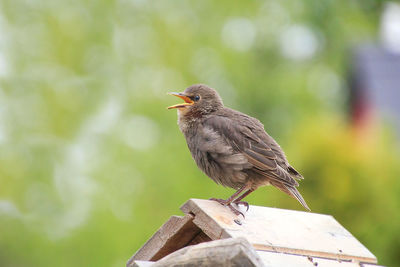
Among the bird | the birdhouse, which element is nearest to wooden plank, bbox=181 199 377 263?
the birdhouse

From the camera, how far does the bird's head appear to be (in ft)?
18.3

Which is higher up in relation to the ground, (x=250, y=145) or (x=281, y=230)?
(x=250, y=145)

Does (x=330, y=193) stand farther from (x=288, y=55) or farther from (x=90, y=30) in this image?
(x=288, y=55)

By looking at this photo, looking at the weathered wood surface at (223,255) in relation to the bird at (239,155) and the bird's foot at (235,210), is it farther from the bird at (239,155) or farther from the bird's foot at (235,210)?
the bird at (239,155)

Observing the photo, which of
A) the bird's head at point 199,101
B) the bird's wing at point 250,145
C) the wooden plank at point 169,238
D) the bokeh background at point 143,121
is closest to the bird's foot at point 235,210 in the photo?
the wooden plank at point 169,238

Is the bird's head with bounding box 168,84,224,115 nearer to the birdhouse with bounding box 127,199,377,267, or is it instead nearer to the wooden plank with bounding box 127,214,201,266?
the birdhouse with bounding box 127,199,377,267

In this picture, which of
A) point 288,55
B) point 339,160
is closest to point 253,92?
point 288,55

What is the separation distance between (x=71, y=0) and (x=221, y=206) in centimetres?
1018

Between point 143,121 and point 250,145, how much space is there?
268 inches

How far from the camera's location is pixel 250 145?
5098mm

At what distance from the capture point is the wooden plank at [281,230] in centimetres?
400

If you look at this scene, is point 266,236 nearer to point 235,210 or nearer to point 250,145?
point 235,210

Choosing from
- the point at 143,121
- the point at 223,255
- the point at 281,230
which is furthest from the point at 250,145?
the point at 143,121

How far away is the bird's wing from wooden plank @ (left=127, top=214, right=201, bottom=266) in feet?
2.77
